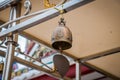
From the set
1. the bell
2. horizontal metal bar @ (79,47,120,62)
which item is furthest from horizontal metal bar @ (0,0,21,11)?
horizontal metal bar @ (79,47,120,62)

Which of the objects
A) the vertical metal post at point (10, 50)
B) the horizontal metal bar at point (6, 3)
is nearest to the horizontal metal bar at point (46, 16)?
the vertical metal post at point (10, 50)

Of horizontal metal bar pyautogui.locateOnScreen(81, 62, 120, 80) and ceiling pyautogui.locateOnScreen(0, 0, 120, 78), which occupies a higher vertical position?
ceiling pyautogui.locateOnScreen(0, 0, 120, 78)

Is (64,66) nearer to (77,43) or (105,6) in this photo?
(105,6)

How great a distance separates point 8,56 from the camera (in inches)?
92.7

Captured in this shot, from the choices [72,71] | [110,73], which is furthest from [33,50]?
[110,73]

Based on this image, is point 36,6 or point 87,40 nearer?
point 36,6

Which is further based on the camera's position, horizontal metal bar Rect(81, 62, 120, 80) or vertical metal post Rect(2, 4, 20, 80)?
horizontal metal bar Rect(81, 62, 120, 80)

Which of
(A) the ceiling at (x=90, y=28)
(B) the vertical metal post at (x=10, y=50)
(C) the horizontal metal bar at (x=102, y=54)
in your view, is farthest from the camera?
(C) the horizontal metal bar at (x=102, y=54)

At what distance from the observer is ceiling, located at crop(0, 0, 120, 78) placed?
249 centimetres

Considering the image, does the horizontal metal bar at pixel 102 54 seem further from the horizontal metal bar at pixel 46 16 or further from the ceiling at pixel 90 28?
the horizontal metal bar at pixel 46 16

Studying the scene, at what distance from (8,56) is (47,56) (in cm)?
258

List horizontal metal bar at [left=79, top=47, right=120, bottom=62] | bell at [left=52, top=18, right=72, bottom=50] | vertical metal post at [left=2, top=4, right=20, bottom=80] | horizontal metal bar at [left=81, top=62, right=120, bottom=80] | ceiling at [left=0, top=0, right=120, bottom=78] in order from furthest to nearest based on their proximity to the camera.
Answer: horizontal metal bar at [left=81, top=62, right=120, bottom=80], horizontal metal bar at [left=79, top=47, right=120, bottom=62], ceiling at [left=0, top=0, right=120, bottom=78], vertical metal post at [left=2, top=4, right=20, bottom=80], bell at [left=52, top=18, right=72, bottom=50]

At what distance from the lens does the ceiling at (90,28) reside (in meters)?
2.49

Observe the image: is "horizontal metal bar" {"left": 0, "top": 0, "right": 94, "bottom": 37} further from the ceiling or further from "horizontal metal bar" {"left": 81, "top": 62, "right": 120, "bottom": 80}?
"horizontal metal bar" {"left": 81, "top": 62, "right": 120, "bottom": 80}
